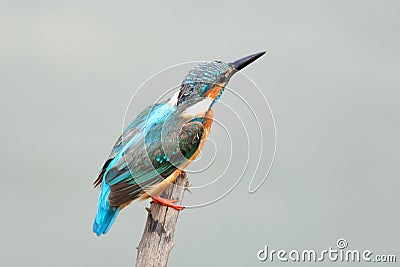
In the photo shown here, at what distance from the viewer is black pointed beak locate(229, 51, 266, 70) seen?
4.11m

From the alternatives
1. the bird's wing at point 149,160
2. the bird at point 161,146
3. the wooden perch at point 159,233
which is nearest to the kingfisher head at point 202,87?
the bird at point 161,146

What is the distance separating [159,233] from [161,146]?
0.49 metres

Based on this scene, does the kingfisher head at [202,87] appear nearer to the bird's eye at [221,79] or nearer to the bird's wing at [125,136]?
the bird's eye at [221,79]

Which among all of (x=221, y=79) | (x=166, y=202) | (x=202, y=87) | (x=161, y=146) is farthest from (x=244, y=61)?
(x=166, y=202)

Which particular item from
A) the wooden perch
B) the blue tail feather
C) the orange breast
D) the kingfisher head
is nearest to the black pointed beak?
the kingfisher head

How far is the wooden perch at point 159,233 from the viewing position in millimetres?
3873

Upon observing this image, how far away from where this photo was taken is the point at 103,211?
3936mm

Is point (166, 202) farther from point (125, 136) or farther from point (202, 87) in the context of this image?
point (202, 87)

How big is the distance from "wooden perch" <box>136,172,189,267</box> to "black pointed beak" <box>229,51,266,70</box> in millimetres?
771

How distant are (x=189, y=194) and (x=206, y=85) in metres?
0.63

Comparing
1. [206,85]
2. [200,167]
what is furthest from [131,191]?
[206,85]

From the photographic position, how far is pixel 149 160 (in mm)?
3889

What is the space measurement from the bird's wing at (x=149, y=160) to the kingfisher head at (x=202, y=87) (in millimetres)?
112

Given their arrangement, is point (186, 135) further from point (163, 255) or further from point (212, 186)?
point (163, 255)
